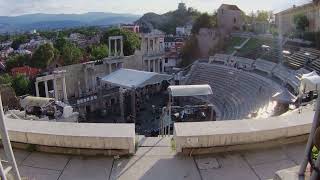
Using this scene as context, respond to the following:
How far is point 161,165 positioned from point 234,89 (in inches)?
917

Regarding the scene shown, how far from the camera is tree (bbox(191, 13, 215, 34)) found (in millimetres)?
43500

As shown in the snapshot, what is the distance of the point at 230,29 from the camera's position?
1714 inches

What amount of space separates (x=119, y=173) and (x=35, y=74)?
1147 inches

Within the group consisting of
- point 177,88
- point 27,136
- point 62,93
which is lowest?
point 62,93

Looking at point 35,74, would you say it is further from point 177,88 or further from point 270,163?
point 270,163

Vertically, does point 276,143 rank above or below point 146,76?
above

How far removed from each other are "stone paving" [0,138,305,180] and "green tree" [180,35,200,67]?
3697cm

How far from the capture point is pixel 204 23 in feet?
144

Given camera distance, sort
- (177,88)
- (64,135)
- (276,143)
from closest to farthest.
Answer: (64,135) < (276,143) < (177,88)

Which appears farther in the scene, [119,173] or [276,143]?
[276,143]

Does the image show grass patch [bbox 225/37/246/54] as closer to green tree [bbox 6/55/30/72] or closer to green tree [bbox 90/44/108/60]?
green tree [bbox 90/44/108/60]

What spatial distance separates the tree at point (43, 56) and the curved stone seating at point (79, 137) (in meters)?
31.5

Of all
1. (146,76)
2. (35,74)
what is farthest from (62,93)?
(146,76)

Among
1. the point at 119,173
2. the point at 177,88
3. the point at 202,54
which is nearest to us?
the point at 119,173
